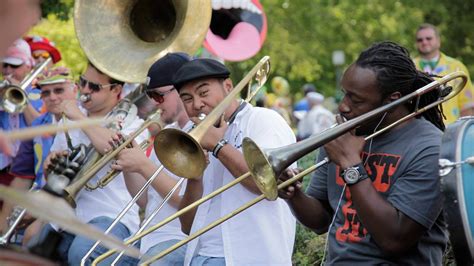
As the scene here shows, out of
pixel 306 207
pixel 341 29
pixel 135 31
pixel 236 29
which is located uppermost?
pixel 341 29

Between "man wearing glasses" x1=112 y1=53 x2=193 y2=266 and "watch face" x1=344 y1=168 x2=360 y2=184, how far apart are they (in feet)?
5.57

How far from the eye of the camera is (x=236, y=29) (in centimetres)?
804

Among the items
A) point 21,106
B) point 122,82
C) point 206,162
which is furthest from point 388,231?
point 21,106

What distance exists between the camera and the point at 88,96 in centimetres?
611

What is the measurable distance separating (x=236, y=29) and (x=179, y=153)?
12.5 feet

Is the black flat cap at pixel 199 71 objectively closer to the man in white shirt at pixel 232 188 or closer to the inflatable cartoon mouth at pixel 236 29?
the man in white shirt at pixel 232 188

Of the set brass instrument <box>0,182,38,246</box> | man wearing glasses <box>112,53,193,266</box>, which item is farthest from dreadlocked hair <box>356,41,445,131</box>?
brass instrument <box>0,182,38,246</box>

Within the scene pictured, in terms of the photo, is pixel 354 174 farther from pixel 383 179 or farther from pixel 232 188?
pixel 232 188

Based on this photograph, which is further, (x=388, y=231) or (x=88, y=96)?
(x=88, y=96)

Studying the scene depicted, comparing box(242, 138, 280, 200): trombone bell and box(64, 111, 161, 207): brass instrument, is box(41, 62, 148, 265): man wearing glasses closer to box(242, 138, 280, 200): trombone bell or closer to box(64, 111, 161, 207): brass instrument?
box(64, 111, 161, 207): brass instrument

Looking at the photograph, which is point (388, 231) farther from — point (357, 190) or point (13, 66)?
point (13, 66)

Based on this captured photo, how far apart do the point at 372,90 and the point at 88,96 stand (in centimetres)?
287

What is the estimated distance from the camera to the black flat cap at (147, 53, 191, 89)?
5.19 m

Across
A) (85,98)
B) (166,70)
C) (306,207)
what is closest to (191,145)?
(306,207)
